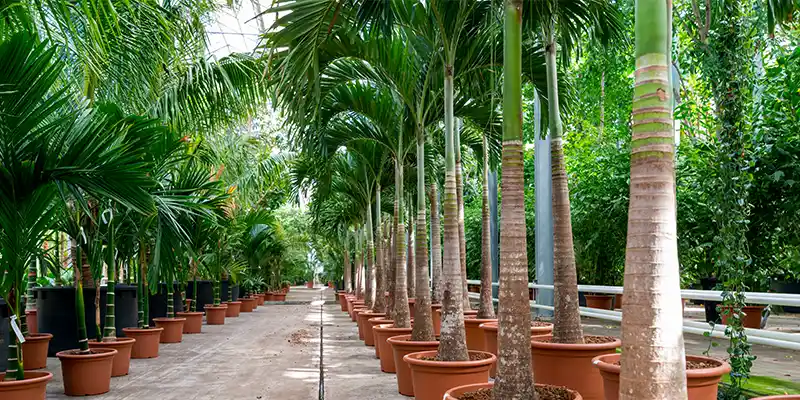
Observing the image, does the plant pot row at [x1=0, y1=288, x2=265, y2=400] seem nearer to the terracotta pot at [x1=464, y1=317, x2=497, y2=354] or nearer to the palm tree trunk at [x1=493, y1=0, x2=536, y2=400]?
the palm tree trunk at [x1=493, y1=0, x2=536, y2=400]

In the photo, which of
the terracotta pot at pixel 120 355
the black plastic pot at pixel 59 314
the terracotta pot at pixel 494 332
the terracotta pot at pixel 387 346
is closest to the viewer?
the terracotta pot at pixel 494 332

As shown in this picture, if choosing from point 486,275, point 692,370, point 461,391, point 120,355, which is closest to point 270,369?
point 120,355

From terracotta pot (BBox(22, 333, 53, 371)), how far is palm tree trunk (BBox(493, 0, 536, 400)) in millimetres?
6539

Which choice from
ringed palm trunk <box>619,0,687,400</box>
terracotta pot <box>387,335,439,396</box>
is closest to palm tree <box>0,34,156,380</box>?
terracotta pot <box>387,335,439,396</box>

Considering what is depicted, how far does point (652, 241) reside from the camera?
2539mm

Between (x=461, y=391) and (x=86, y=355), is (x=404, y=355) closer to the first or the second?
(x=461, y=391)

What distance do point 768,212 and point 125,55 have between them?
791 centimetres

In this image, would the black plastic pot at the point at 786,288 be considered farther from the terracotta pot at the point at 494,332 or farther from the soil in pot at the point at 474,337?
the terracotta pot at the point at 494,332

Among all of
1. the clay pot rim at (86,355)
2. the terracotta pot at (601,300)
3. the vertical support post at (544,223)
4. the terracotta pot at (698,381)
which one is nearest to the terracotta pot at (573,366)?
the terracotta pot at (698,381)

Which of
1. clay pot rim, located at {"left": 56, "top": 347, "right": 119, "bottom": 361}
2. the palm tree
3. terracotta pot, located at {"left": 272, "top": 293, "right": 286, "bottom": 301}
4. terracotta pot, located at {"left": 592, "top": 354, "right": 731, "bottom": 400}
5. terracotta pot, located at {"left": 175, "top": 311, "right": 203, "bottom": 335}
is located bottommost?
terracotta pot, located at {"left": 272, "top": 293, "right": 286, "bottom": 301}

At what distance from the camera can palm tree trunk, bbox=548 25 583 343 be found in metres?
5.64

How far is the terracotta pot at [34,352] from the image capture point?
26.7 feet

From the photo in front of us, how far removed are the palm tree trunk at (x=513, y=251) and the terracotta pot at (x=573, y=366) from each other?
1.35 m

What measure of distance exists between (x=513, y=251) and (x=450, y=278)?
1816 mm
